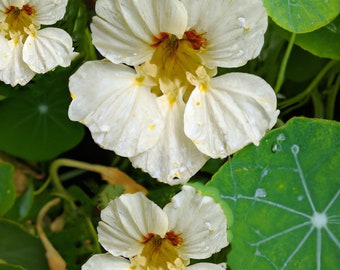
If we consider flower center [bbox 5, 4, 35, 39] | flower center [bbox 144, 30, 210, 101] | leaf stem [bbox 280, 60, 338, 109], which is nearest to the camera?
flower center [bbox 144, 30, 210, 101]

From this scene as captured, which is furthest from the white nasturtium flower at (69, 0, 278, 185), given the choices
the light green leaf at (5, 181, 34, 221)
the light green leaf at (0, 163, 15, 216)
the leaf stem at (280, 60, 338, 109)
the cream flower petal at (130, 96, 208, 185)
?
the light green leaf at (5, 181, 34, 221)

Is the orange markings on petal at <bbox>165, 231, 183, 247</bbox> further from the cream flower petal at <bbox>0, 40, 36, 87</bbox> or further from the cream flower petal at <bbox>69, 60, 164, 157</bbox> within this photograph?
the cream flower petal at <bbox>0, 40, 36, 87</bbox>

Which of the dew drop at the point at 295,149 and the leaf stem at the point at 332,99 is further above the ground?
the dew drop at the point at 295,149

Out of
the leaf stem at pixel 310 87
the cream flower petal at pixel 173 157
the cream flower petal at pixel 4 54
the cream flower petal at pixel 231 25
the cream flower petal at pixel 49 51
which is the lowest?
the leaf stem at pixel 310 87

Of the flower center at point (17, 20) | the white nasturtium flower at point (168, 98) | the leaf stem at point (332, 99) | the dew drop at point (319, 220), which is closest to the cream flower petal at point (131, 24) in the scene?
the white nasturtium flower at point (168, 98)

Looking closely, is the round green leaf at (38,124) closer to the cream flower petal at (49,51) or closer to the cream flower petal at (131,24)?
the cream flower petal at (49,51)

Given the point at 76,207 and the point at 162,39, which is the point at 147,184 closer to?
the point at 76,207
